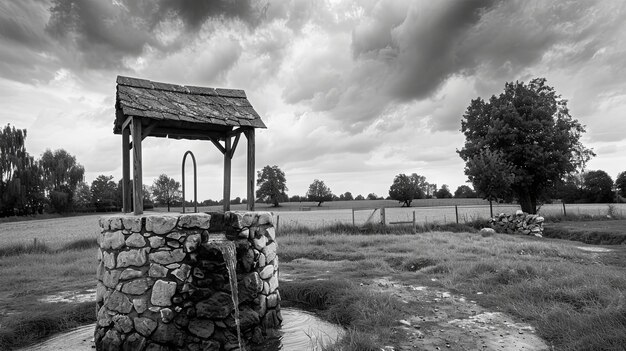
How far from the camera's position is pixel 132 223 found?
19.7 ft

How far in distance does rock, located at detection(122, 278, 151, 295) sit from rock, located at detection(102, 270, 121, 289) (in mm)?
245

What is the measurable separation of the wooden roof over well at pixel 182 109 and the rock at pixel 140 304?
2.86 meters

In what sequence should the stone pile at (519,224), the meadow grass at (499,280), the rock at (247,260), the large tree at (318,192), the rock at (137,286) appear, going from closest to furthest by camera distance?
the meadow grass at (499,280) < the rock at (137,286) < the rock at (247,260) < the stone pile at (519,224) < the large tree at (318,192)

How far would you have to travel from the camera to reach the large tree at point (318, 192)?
3027 inches

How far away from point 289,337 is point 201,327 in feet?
4.54

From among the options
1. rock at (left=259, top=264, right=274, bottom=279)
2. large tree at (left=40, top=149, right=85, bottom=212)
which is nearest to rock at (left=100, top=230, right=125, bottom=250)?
rock at (left=259, top=264, right=274, bottom=279)

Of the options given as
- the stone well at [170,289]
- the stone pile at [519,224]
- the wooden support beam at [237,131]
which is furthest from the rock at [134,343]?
the stone pile at [519,224]

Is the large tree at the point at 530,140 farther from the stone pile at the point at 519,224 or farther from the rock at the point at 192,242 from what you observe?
the rock at the point at 192,242

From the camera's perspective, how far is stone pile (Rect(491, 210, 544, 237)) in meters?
21.7

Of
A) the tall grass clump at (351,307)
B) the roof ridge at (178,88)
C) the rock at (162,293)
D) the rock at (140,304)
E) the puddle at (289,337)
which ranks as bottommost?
the puddle at (289,337)

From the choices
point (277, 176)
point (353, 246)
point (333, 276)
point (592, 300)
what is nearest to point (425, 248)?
point (353, 246)

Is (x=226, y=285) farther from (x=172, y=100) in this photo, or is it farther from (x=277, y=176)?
(x=277, y=176)

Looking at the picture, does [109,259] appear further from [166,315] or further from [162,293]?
[166,315]

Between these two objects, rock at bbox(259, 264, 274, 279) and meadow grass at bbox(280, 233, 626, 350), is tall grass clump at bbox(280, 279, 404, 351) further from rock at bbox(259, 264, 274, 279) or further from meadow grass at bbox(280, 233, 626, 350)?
rock at bbox(259, 264, 274, 279)
